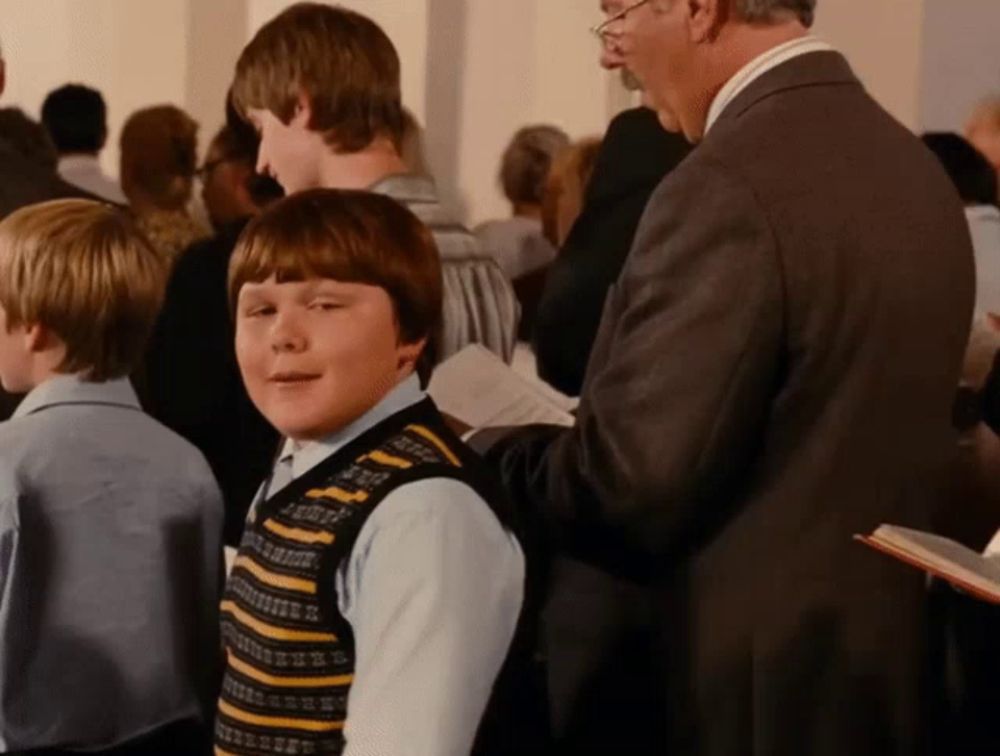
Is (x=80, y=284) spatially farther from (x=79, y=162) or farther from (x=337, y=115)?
(x=79, y=162)

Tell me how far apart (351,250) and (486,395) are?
42cm

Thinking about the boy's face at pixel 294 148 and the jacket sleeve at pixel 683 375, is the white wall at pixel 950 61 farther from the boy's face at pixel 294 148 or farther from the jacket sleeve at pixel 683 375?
the jacket sleeve at pixel 683 375

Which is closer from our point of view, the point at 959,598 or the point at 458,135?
the point at 959,598

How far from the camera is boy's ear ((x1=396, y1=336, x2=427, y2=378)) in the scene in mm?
2076

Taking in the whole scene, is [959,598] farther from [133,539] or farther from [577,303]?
[133,539]

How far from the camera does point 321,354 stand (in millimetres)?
2023

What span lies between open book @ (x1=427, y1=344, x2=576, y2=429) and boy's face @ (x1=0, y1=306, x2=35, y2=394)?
0.50m

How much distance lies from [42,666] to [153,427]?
30cm

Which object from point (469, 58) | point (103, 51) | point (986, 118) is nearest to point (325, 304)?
point (986, 118)

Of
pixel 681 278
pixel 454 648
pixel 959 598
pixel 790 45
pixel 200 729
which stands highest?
pixel 790 45

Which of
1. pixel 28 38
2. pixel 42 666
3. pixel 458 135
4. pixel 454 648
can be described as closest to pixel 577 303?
pixel 42 666

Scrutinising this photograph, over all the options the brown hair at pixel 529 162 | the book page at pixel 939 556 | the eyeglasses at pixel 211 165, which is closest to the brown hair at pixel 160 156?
the eyeglasses at pixel 211 165

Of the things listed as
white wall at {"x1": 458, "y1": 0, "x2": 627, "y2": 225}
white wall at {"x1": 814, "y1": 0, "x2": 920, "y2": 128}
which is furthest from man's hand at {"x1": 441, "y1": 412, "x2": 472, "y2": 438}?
white wall at {"x1": 458, "y1": 0, "x2": 627, "y2": 225}

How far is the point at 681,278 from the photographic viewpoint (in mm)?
2150
